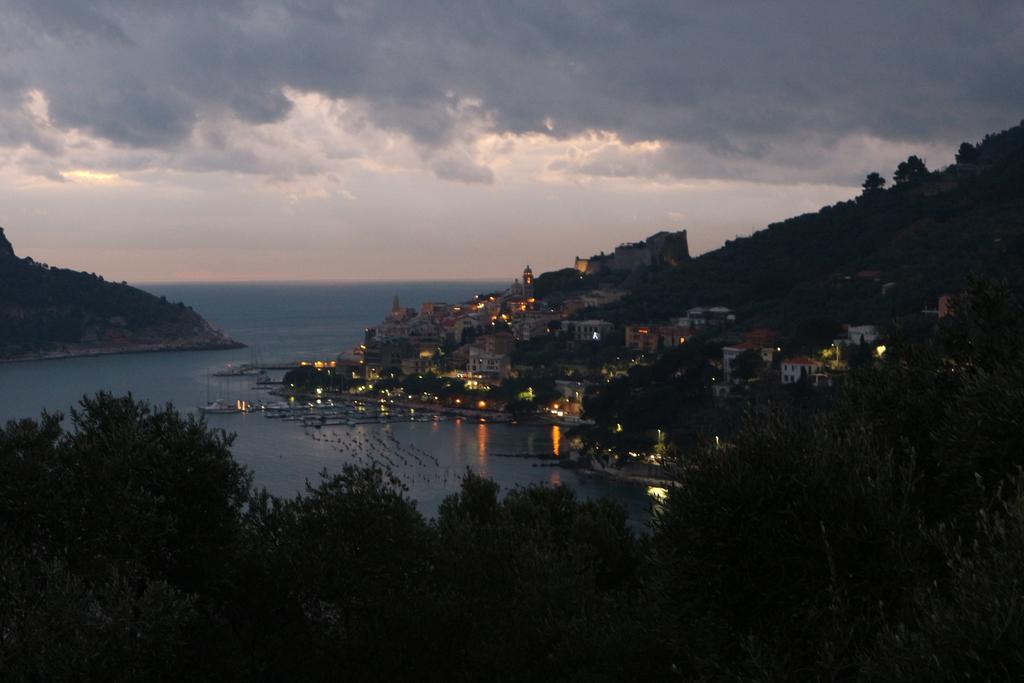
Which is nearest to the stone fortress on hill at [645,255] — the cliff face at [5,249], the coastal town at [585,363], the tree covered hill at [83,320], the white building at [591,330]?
the coastal town at [585,363]

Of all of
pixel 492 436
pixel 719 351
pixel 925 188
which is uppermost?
pixel 925 188

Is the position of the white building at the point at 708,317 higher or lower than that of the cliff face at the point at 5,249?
lower

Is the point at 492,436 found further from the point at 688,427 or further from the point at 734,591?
the point at 734,591

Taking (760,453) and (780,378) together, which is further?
(780,378)

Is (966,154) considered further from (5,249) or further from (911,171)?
(5,249)

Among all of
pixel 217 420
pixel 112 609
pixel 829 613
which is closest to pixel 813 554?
pixel 829 613

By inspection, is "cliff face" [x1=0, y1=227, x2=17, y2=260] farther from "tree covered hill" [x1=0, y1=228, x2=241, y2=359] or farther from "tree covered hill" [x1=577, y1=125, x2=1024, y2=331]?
"tree covered hill" [x1=577, y1=125, x2=1024, y2=331]

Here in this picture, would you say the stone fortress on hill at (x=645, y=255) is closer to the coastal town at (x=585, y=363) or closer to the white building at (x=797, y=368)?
the coastal town at (x=585, y=363)

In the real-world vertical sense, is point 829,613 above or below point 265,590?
above
